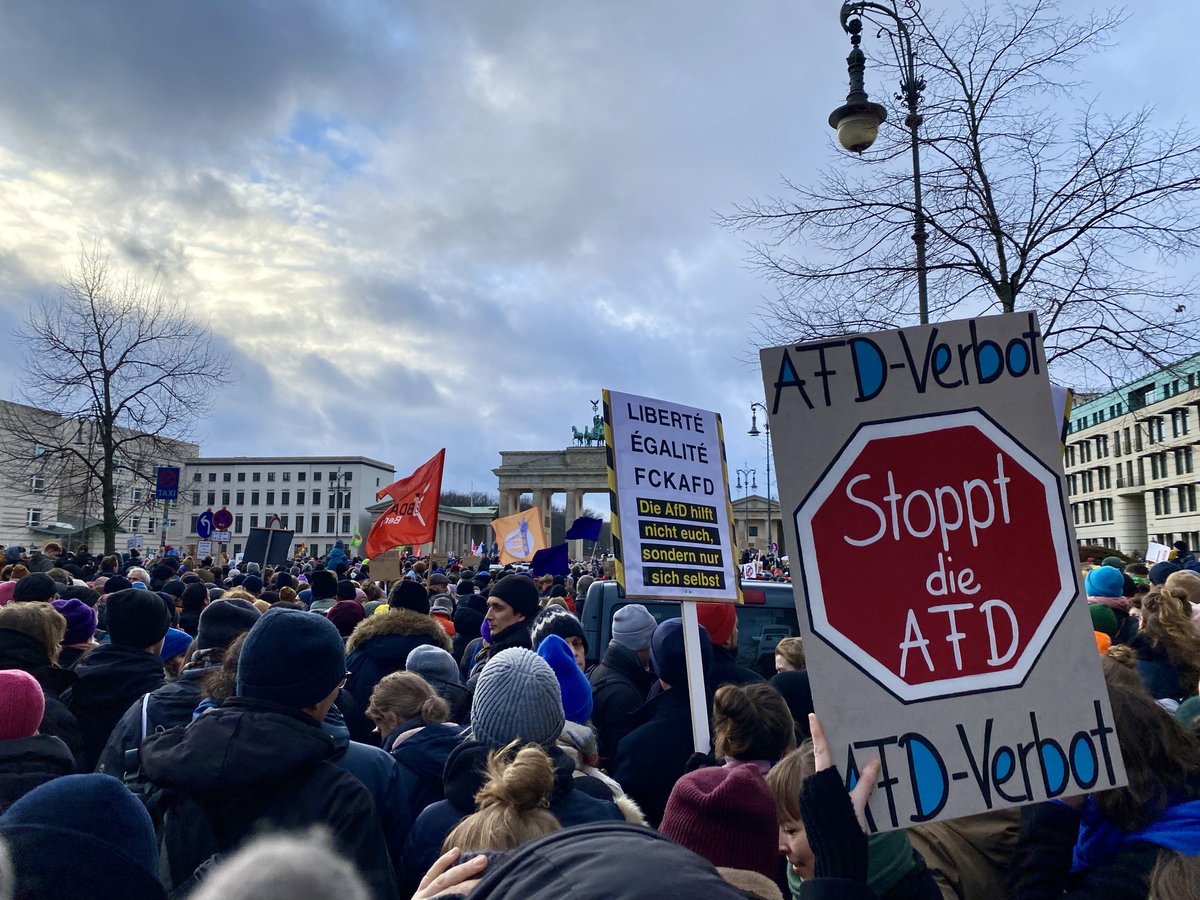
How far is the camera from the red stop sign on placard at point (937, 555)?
217 cm

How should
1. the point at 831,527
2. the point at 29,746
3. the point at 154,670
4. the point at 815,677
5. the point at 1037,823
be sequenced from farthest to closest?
the point at 154,670 < the point at 29,746 < the point at 1037,823 < the point at 831,527 < the point at 815,677

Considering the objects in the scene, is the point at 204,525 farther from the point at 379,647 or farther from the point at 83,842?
the point at 83,842

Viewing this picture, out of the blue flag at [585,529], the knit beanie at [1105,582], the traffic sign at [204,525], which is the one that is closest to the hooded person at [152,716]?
the knit beanie at [1105,582]

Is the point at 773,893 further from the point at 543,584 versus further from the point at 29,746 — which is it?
the point at 543,584

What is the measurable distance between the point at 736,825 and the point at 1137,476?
3414 inches

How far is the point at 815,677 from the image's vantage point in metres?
2.08

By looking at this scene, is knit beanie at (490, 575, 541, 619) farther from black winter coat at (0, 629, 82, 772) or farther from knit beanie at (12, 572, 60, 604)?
knit beanie at (12, 572, 60, 604)

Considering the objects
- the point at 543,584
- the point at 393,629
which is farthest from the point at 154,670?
the point at 543,584

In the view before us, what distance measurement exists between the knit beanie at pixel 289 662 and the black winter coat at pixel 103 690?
230cm

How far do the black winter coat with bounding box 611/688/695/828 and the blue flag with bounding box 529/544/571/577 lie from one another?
8.78 m

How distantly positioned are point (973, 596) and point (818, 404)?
62 cm

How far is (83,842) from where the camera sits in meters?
1.52

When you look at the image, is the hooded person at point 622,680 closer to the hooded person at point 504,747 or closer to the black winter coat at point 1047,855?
the hooded person at point 504,747

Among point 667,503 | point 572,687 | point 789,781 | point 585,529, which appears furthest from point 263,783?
point 585,529
